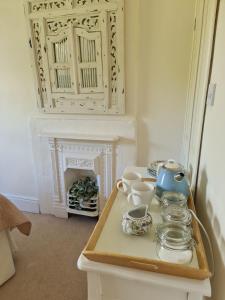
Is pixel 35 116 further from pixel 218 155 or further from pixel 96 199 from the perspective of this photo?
pixel 218 155

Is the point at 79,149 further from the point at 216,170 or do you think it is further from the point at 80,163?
the point at 216,170

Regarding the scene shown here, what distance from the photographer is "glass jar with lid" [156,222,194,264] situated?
755 millimetres

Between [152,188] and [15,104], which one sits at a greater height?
[15,104]

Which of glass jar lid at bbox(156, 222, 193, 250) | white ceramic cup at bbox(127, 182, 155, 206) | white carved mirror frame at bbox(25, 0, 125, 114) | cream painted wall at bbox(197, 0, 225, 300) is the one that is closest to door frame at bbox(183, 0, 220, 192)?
cream painted wall at bbox(197, 0, 225, 300)

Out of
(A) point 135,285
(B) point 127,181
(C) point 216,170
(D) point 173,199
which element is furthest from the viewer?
(B) point 127,181

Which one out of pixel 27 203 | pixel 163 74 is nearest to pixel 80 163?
pixel 27 203

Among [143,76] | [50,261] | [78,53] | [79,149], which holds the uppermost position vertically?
[78,53]

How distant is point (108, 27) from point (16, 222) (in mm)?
1632

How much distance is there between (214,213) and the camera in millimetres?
904

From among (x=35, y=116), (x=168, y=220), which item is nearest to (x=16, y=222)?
(x=35, y=116)

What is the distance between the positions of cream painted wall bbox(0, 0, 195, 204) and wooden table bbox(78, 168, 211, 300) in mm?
1241

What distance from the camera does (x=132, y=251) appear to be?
81cm

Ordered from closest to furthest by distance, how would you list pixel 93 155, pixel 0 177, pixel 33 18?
pixel 33 18, pixel 93 155, pixel 0 177

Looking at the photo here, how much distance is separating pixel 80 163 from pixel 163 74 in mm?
1100
